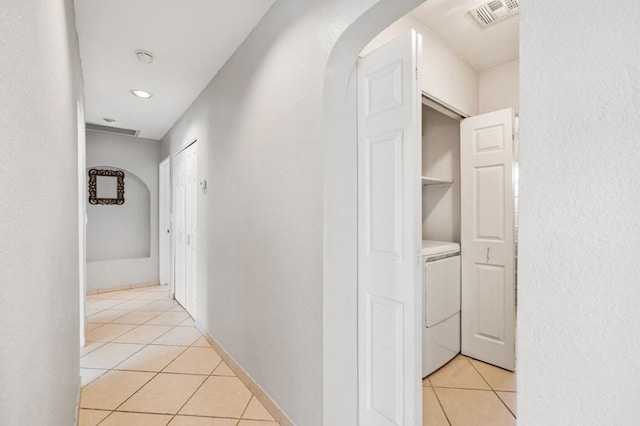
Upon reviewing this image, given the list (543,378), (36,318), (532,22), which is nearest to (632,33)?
(532,22)

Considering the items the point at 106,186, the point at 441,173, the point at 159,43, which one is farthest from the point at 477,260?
the point at 106,186

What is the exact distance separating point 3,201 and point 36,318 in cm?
40

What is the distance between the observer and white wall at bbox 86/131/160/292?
4.86 metres

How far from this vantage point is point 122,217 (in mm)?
5332

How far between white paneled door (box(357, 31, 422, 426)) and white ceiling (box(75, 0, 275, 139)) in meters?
1.02

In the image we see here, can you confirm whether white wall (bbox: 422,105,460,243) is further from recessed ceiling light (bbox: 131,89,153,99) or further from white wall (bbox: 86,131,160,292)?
white wall (bbox: 86,131,160,292)

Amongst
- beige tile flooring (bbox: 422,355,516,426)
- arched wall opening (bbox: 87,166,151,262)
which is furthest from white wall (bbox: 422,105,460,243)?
arched wall opening (bbox: 87,166,151,262)

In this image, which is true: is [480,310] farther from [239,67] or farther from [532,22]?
[239,67]

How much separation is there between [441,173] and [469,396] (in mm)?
1831

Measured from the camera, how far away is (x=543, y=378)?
2.66ft

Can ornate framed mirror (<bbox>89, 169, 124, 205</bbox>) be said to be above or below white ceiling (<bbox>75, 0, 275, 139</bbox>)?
below

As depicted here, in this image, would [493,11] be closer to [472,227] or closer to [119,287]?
[472,227]

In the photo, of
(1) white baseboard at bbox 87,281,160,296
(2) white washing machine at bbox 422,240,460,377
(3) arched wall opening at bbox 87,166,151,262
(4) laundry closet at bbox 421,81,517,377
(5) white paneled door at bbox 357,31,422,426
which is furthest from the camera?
(3) arched wall opening at bbox 87,166,151,262

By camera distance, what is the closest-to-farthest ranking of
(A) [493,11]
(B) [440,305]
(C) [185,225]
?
(A) [493,11] < (B) [440,305] < (C) [185,225]
